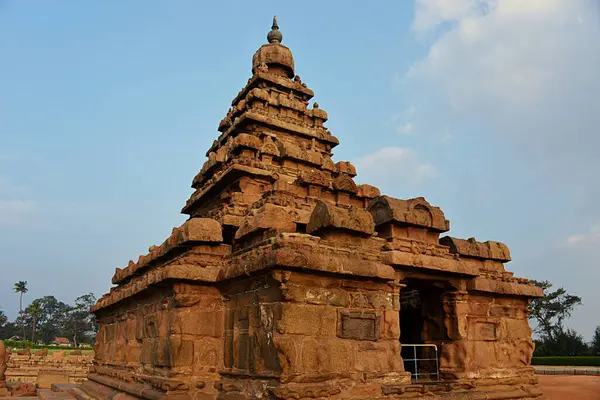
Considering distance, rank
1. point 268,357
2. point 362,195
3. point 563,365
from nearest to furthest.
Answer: point 268,357
point 362,195
point 563,365

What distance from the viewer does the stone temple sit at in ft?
19.6

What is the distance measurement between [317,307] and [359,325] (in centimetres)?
76

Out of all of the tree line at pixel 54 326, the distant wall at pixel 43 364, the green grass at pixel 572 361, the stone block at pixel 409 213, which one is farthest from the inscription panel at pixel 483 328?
the tree line at pixel 54 326

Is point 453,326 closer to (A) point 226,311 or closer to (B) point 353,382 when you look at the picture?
(B) point 353,382

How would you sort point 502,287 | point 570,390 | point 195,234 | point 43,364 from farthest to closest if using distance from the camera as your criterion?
point 43,364
point 570,390
point 502,287
point 195,234

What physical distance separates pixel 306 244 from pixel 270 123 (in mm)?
7111

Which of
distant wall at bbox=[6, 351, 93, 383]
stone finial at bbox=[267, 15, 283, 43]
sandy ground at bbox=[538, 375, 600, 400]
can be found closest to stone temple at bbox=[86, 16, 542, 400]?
sandy ground at bbox=[538, 375, 600, 400]

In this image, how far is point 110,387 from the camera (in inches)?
381

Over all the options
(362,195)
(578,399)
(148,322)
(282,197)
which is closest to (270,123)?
(362,195)

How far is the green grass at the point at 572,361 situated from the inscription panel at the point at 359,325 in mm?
25476

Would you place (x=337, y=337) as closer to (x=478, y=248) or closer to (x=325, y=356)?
(x=325, y=356)

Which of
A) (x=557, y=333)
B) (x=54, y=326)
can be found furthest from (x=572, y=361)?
(x=54, y=326)

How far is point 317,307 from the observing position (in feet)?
20.0

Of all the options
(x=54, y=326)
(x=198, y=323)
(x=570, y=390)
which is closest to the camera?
(x=198, y=323)
